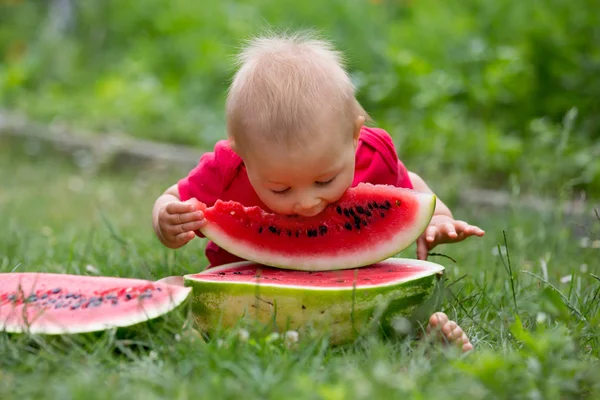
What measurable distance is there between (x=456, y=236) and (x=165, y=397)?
47.8 inches

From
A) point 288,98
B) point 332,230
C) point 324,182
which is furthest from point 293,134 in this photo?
point 332,230

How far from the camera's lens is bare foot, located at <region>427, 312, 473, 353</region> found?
8.09 ft

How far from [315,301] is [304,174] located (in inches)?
16.1

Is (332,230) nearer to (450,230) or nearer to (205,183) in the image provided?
(450,230)

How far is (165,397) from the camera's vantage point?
78.0 inches

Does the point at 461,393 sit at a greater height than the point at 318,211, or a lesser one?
lesser

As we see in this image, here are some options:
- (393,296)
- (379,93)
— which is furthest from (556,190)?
(393,296)

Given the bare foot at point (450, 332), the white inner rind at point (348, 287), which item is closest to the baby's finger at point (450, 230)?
the white inner rind at point (348, 287)

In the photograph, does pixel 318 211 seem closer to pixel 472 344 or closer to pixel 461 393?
pixel 472 344

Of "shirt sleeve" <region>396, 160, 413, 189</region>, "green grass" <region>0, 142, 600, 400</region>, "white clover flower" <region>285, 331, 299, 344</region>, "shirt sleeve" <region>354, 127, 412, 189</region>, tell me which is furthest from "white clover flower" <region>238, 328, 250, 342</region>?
"shirt sleeve" <region>396, 160, 413, 189</region>

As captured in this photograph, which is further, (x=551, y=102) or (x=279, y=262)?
(x=551, y=102)

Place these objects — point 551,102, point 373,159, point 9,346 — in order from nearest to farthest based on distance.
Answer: point 9,346 < point 373,159 < point 551,102

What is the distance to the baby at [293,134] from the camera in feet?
8.56

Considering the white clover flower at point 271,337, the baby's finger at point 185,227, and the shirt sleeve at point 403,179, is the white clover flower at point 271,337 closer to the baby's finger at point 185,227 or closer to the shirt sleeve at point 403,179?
the baby's finger at point 185,227
